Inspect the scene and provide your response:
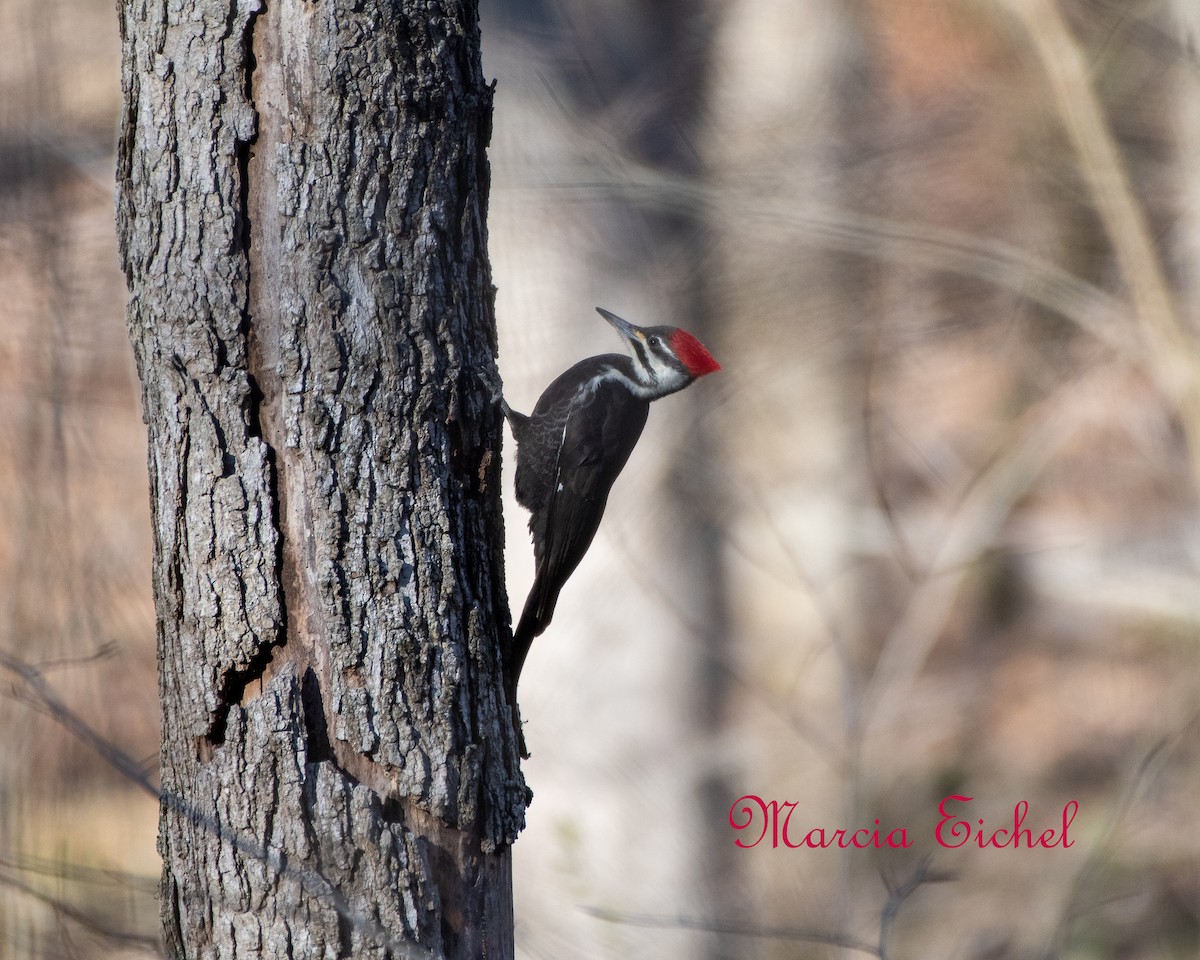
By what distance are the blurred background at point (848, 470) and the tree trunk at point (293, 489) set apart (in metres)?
2.19

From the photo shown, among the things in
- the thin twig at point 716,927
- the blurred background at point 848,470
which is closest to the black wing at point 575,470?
the blurred background at point 848,470

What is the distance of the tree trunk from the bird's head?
1.09 meters

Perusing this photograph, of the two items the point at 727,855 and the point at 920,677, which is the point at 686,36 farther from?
the point at 727,855

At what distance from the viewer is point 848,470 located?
153 inches

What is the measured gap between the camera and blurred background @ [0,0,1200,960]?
371 centimetres

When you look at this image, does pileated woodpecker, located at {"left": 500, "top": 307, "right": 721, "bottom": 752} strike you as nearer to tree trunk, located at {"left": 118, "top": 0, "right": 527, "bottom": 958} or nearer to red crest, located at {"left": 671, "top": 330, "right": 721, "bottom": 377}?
red crest, located at {"left": 671, "top": 330, "right": 721, "bottom": 377}

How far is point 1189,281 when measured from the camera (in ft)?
12.1

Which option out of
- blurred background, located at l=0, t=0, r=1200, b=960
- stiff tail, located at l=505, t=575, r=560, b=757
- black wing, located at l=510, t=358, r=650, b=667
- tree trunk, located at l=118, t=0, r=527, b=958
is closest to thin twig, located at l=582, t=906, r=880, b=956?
blurred background, located at l=0, t=0, r=1200, b=960

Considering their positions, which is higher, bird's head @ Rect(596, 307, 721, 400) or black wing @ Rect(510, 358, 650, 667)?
bird's head @ Rect(596, 307, 721, 400)

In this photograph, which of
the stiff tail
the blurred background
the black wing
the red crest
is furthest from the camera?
the blurred background

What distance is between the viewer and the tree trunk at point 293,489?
4.56 ft

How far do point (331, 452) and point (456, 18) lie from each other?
0.70 m

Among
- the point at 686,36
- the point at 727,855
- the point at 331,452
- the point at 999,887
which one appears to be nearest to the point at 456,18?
the point at 331,452

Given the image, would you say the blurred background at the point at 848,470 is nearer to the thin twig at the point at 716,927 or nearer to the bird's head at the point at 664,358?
the thin twig at the point at 716,927
